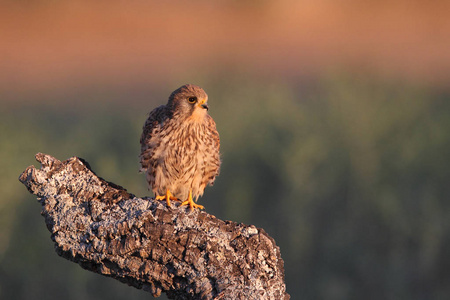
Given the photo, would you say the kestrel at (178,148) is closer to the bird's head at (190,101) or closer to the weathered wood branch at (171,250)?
the bird's head at (190,101)

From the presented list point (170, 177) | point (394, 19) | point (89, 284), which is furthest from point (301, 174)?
point (394, 19)

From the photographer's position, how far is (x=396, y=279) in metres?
7.68

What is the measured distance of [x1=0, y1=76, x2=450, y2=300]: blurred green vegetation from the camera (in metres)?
7.55

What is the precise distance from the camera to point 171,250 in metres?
3.48

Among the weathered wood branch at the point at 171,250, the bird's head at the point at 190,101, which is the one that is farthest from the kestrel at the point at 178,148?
the weathered wood branch at the point at 171,250

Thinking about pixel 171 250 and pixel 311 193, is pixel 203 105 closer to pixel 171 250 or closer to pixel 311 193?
pixel 171 250

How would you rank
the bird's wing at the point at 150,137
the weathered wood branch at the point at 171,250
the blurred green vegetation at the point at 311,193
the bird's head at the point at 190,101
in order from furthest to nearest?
1. the blurred green vegetation at the point at 311,193
2. the bird's wing at the point at 150,137
3. the bird's head at the point at 190,101
4. the weathered wood branch at the point at 171,250

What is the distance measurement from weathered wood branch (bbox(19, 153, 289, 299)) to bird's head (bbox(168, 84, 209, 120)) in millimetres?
1454

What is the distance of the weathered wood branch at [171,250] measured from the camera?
3.47 metres

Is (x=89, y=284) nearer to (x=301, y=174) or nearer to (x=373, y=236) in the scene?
(x=301, y=174)

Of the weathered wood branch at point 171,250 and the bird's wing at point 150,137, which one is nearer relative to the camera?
the weathered wood branch at point 171,250

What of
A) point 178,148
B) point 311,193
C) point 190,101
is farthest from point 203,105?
point 311,193

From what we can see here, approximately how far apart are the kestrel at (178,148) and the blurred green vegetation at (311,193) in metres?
2.59

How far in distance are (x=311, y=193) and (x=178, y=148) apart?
10.6 ft
